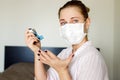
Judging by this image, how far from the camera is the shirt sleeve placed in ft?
2.88

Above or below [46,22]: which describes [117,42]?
below

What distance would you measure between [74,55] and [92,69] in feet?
0.48

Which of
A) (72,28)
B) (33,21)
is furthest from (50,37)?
(72,28)

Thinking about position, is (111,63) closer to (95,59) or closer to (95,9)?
(95,9)

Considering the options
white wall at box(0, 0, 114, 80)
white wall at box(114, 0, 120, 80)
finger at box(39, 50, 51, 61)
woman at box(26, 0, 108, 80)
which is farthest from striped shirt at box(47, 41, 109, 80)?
white wall at box(0, 0, 114, 80)

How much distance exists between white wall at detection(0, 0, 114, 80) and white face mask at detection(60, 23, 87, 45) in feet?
5.21

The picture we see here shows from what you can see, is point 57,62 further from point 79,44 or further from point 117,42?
point 117,42

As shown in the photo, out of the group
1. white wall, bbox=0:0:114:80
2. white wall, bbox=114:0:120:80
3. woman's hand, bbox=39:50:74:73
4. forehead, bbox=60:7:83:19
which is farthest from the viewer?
white wall, bbox=0:0:114:80

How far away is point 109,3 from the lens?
2633 millimetres

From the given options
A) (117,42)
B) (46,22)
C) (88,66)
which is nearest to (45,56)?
(88,66)

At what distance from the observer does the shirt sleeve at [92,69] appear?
0.88m

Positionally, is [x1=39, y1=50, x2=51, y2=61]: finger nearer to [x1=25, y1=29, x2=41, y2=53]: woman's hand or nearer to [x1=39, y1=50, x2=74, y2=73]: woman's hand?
[x1=39, y1=50, x2=74, y2=73]: woman's hand

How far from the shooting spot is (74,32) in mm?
1097

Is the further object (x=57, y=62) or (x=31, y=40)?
(x=31, y=40)
